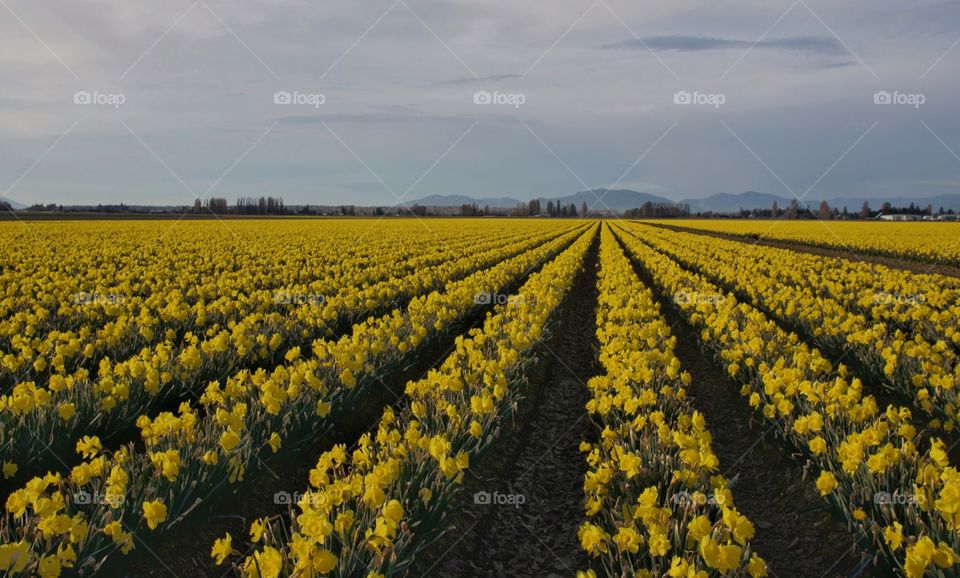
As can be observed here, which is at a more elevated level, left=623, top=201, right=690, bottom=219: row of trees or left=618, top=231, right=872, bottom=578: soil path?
left=623, top=201, right=690, bottom=219: row of trees

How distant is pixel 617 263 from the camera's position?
18906mm

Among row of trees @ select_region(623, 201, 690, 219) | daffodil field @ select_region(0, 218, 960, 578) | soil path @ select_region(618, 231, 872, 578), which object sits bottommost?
soil path @ select_region(618, 231, 872, 578)

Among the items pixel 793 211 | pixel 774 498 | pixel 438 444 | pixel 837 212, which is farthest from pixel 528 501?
pixel 837 212

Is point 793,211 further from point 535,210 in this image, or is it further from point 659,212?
point 535,210

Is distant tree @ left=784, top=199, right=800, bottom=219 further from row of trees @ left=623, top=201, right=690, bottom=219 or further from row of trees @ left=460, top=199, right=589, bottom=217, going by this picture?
row of trees @ left=460, top=199, right=589, bottom=217

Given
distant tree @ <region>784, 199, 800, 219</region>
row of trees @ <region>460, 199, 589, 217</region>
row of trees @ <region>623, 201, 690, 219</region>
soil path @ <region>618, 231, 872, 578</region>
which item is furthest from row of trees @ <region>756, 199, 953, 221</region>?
soil path @ <region>618, 231, 872, 578</region>

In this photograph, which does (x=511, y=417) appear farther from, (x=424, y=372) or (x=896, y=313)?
(x=896, y=313)

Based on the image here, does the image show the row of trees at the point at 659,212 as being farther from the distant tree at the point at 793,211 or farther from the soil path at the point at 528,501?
the soil path at the point at 528,501

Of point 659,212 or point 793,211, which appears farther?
point 659,212

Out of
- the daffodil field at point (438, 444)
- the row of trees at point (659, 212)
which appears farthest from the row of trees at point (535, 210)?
the daffodil field at point (438, 444)

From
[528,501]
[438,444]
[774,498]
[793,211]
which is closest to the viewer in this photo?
[438,444]

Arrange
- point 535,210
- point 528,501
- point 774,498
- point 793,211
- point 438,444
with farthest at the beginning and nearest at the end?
point 535,210
point 793,211
point 774,498
point 528,501
point 438,444

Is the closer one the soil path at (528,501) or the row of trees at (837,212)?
the soil path at (528,501)

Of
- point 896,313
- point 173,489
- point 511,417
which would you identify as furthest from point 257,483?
point 896,313
